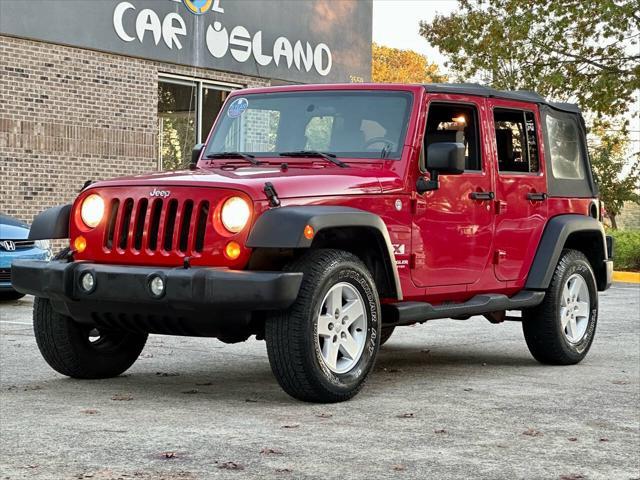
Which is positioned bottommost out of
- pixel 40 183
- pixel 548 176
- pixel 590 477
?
pixel 590 477

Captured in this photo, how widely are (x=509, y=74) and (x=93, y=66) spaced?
1257cm

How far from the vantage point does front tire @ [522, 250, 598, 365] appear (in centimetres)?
923

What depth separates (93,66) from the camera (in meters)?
20.7

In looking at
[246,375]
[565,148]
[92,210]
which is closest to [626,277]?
[565,148]

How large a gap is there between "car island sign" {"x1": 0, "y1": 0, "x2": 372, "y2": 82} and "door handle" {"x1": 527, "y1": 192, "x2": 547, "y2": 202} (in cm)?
1224

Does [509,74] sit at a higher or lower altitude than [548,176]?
higher

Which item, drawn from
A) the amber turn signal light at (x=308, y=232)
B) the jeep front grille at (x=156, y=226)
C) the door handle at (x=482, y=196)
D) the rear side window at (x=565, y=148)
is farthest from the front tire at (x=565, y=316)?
the jeep front grille at (x=156, y=226)

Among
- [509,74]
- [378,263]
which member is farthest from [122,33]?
[378,263]

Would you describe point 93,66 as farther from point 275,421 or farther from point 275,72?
point 275,421

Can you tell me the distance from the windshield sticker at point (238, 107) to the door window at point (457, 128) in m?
1.37

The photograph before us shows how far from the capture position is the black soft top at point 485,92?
841 centimetres

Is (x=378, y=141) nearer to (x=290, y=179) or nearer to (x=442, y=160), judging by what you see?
(x=442, y=160)

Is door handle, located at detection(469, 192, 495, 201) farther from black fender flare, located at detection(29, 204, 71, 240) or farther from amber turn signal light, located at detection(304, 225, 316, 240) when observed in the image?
black fender flare, located at detection(29, 204, 71, 240)

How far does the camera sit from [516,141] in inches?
363
